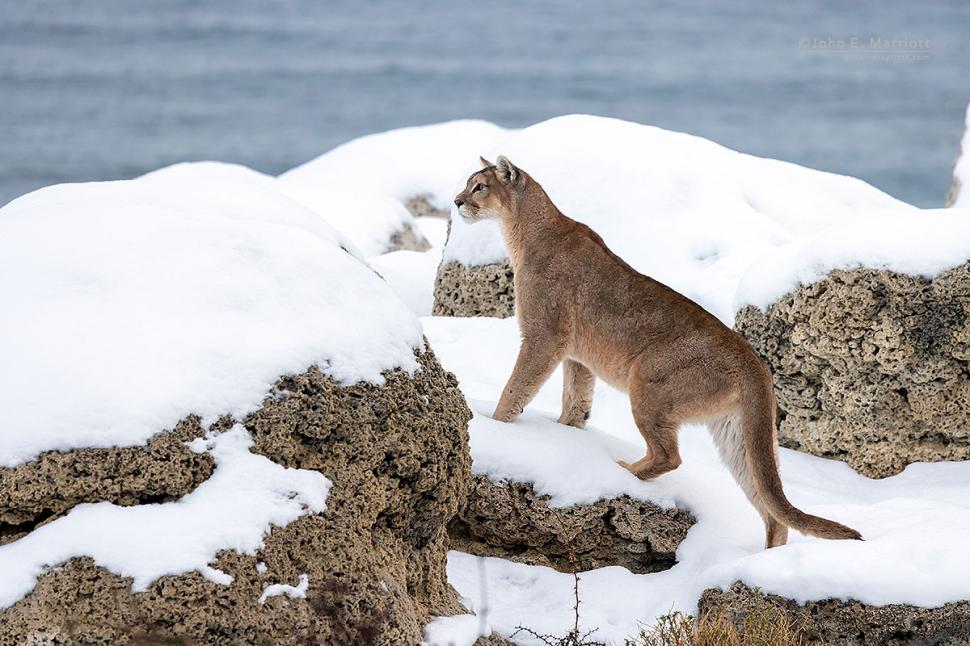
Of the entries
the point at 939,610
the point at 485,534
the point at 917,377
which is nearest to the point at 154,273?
the point at 485,534

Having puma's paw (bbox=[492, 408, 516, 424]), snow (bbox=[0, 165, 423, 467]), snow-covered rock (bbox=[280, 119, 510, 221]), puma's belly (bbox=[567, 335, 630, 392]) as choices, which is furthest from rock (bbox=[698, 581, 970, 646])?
snow-covered rock (bbox=[280, 119, 510, 221])

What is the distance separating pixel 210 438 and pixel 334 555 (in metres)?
0.63

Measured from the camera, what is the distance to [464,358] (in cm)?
873

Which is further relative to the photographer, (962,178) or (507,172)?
(962,178)

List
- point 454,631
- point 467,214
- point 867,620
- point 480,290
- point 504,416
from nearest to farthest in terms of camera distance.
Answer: point 454,631
point 867,620
point 504,416
point 467,214
point 480,290

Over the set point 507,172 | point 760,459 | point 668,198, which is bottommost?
point 760,459

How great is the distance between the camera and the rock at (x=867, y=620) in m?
5.19

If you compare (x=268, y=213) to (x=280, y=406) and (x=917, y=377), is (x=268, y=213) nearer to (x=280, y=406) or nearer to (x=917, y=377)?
(x=280, y=406)

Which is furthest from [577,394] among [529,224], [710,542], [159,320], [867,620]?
[159,320]

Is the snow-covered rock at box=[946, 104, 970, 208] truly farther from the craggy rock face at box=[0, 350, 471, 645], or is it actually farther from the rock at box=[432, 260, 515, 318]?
the craggy rock face at box=[0, 350, 471, 645]

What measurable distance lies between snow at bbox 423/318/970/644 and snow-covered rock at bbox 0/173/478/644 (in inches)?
34.7

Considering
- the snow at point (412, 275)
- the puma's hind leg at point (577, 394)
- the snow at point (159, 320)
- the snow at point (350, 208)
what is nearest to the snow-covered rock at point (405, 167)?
the snow at point (350, 208)

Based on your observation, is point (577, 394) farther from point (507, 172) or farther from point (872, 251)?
point (872, 251)

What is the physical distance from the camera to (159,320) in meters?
4.52
